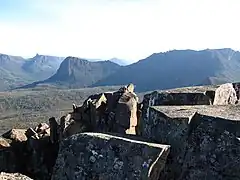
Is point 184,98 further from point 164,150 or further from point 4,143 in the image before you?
point 4,143

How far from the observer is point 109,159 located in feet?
47.8

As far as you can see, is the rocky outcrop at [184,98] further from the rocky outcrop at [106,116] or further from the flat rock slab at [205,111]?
the rocky outcrop at [106,116]

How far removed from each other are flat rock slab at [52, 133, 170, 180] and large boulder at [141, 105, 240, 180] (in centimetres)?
63

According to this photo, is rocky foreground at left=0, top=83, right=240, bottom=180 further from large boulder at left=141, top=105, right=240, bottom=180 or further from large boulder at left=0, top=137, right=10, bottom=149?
large boulder at left=0, top=137, right=10, bottom=149

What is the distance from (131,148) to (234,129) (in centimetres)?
373

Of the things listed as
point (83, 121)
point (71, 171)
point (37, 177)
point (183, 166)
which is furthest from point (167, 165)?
point (83, 121)

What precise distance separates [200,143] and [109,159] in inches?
131

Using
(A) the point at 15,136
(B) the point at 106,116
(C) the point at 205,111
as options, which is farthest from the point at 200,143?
(A) the point at 15,136

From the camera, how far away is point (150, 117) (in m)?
17.7

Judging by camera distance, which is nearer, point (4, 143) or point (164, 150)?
point (164, 150)

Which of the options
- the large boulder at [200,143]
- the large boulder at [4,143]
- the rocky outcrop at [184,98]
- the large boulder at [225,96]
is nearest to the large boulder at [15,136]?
the large boulder at [4,143]

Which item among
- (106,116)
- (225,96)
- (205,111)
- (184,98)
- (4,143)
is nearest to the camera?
(205,111)

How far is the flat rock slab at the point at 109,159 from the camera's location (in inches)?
557

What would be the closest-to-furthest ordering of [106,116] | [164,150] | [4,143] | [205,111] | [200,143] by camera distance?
[164,150] < [200,143] < [205,111] < [4,143] < [106,116]
